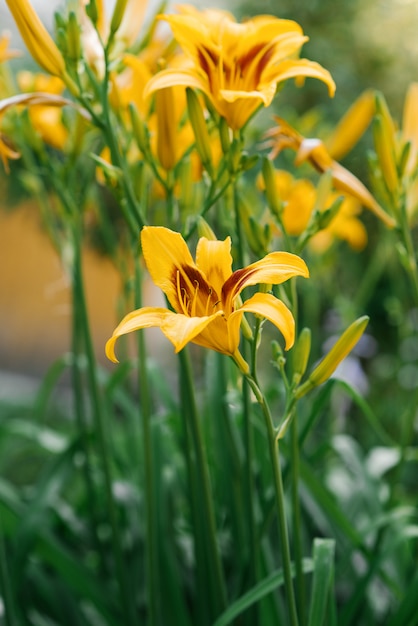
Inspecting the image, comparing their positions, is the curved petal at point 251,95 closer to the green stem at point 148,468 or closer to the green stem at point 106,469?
Result: the green stem at point 148,468

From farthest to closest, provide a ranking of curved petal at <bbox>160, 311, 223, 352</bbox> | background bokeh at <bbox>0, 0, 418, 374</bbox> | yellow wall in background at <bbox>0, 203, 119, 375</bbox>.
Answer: yellow wall in background at <bbox>0, 203, 119, 375</bbox> → background bokeh at <bbox>0, 0, 418, 374</bbox> → curved petal at <bbox>160, 311, 223, 352</bbox>

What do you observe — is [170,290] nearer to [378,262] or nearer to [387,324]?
[378,262]

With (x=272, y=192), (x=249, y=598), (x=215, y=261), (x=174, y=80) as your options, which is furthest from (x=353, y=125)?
(x=249, y=598)

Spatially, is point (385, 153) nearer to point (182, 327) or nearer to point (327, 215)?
point (327, 215)

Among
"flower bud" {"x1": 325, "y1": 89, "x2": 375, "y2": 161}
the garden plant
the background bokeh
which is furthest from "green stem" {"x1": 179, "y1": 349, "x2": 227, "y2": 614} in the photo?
the background bokeh

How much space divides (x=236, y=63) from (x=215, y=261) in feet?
0.86

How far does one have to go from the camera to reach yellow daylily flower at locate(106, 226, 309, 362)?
568 mm

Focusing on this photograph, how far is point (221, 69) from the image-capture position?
0.76 meters

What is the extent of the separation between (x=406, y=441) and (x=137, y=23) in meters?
0.70

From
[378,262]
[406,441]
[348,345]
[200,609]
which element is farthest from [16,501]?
[378,262]

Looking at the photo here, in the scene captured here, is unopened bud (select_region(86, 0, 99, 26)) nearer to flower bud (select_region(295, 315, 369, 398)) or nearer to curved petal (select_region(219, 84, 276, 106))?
curved petal (select_region(219, 84, 276, 106))

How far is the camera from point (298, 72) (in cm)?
73

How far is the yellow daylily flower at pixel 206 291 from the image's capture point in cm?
57

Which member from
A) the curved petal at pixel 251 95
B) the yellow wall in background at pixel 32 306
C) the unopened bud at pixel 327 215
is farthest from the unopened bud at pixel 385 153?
the yellow wall in background at pixel 32 306
